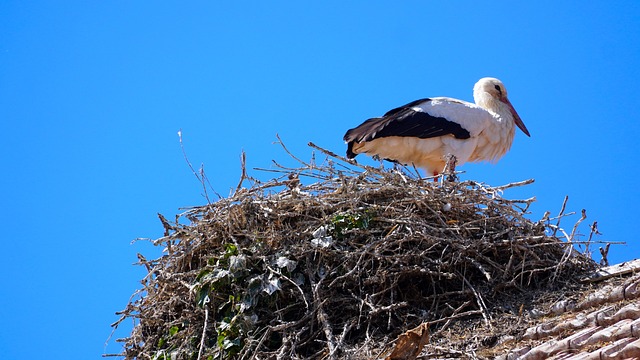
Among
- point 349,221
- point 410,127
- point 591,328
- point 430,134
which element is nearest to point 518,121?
point 430,134

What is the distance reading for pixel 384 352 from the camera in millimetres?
5586

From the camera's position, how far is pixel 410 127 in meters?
9.41

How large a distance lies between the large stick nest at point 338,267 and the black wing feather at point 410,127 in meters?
2.79

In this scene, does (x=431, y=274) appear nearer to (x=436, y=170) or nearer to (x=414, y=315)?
(x=414, y=315)

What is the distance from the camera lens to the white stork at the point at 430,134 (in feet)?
31.0

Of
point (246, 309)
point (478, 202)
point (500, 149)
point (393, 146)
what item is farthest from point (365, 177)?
point (500, 149)

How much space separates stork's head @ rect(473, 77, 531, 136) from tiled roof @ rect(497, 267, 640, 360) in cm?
494

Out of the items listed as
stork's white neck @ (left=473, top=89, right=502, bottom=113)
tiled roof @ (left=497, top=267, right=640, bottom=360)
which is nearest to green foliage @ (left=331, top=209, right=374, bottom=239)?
tiled roof @ (left=497, top=267, right=640, bottom=360)

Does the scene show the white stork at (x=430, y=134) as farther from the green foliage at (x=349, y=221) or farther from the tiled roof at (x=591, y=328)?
the tiled roof at (x=591, y=328)

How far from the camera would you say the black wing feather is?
370 inches

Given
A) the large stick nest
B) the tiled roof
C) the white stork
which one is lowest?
the tiled roof

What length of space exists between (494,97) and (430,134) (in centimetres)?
180

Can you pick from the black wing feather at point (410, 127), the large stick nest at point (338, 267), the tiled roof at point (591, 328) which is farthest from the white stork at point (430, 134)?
the tiled roof at point (591, 328)

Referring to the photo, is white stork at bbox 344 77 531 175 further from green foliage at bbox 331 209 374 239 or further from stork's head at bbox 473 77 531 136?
green foliage at bbox 331 209 374 239
